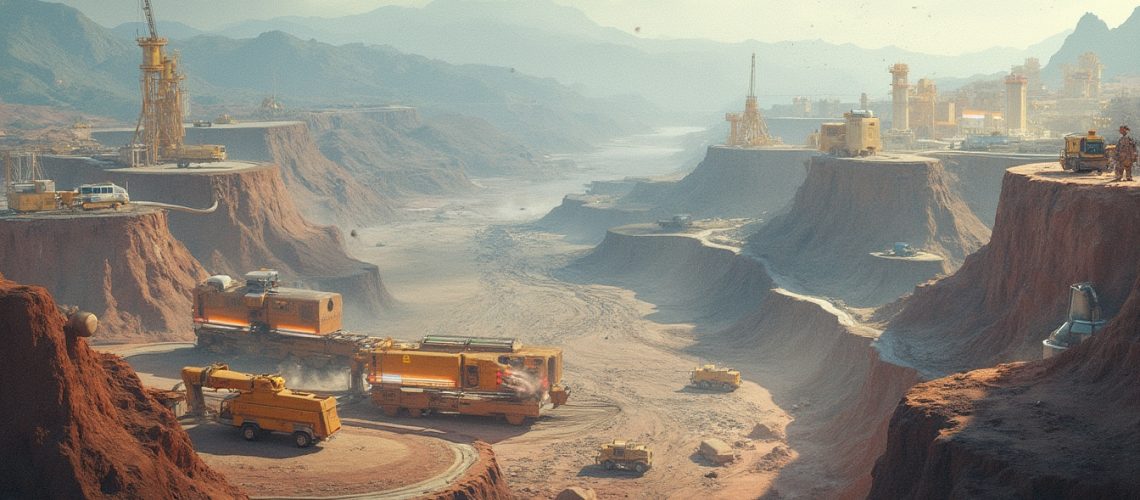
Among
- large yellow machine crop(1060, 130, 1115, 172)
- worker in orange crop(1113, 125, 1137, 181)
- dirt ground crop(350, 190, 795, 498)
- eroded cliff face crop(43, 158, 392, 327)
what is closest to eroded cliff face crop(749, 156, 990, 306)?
dirt ground crop(350, 190, 795, 498)

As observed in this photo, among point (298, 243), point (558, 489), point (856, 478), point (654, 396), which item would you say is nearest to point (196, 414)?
point (558, 489)

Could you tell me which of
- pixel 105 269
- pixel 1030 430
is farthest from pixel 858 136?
pixel 1030 430

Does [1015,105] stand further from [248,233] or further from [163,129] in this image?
[163,129]

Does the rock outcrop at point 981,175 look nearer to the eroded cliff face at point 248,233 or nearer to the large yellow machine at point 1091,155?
the eroded cliff face at point 248,233

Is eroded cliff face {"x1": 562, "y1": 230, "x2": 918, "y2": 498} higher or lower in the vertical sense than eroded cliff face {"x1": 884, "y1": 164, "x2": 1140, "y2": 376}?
lower

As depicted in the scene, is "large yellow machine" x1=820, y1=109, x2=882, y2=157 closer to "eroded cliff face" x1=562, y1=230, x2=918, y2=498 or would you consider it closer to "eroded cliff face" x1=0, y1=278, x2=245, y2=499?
"eroded cliff face" x1=562, y1=230, x2=918, y2=498

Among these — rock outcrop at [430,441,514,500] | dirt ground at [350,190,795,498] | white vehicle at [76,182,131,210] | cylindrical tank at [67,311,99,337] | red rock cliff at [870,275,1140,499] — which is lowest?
dirt ground at [350,190,795,498]
